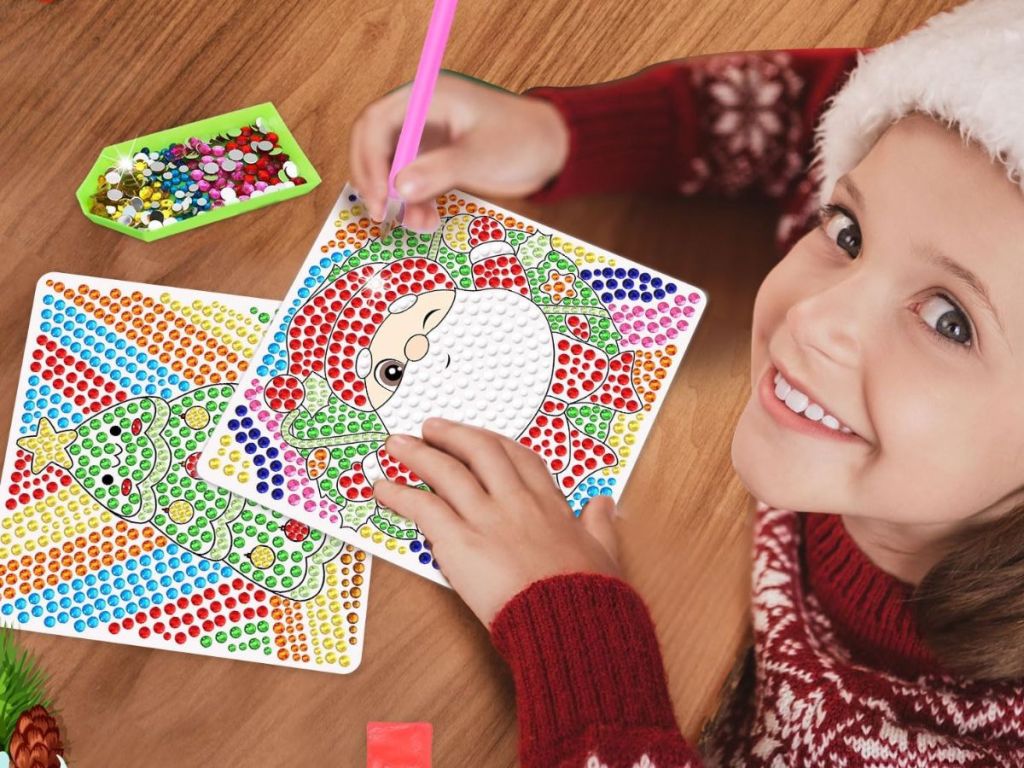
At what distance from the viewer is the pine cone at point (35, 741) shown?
1.69 feet

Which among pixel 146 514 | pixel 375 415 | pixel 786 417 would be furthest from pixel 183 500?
pixel 786 417

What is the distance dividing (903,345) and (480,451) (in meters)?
→ 0.26

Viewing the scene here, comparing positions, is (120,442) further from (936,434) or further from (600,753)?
(936,434)

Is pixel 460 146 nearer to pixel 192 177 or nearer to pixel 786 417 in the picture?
pixel 192 177

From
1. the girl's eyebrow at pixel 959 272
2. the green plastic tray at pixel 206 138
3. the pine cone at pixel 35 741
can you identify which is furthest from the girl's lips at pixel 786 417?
the pine cone at pixel 35 741

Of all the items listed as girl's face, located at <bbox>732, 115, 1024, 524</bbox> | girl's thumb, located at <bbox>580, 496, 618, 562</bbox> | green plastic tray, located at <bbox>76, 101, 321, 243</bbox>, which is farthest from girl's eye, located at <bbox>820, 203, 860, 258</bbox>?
green plastic tray, located at <bbox>76, 101, 321, 243</bbox>

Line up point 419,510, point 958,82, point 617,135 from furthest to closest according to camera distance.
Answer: point 617,135 < point 419,510 < point 958,82

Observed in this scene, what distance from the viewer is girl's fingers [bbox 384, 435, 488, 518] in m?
0.61

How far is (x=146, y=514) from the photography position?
1.91 ft

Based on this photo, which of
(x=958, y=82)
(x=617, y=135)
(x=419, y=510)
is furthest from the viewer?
(x=617, y=135)

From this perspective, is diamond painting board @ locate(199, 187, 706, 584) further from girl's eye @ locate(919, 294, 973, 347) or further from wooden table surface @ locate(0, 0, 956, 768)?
girl's eye @ locate(919, 294, 973, 347)

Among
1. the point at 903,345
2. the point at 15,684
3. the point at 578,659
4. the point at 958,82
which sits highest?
the point at 958,82

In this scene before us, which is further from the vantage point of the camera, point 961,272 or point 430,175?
point 430,175

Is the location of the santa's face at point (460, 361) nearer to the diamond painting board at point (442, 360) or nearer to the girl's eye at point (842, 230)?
the diamond painting board at point (442, 360)
